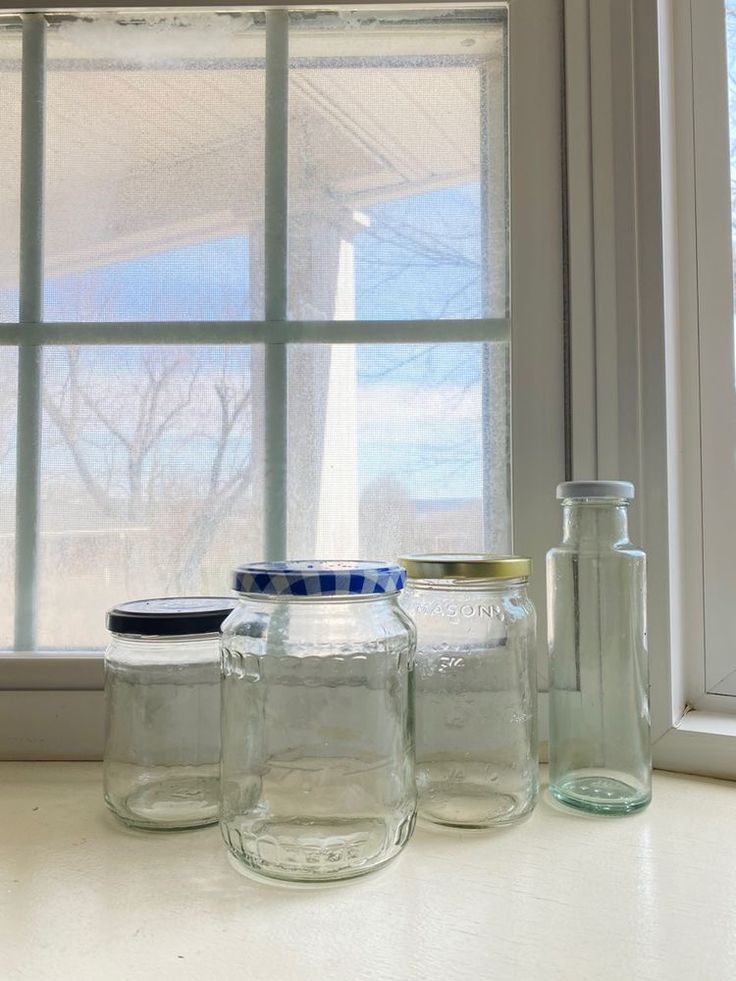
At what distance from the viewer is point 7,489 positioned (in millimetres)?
819

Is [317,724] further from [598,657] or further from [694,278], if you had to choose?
[694,278]

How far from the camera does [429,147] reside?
0.81 meters

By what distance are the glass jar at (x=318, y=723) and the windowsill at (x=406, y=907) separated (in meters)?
0.04

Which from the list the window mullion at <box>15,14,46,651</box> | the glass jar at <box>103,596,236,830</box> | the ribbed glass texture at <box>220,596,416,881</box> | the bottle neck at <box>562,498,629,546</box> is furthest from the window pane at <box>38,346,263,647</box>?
the bottle neck at <box>562,498,629,546</box>

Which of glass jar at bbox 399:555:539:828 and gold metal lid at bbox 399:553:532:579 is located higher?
gold metal lid at bbox 399:553:532:579

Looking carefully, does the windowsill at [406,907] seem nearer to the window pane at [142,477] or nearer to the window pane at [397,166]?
the window pane at [142,477]

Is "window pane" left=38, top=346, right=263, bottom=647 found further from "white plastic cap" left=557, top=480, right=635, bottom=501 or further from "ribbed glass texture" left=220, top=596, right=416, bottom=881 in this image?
"white plastic cap" left=557, top=480, right=635, bottom=501

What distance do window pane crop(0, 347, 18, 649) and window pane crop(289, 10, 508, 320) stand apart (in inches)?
13.9

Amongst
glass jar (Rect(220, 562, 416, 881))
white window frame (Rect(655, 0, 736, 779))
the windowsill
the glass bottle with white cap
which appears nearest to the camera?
the windowsill

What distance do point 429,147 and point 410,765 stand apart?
0.69m

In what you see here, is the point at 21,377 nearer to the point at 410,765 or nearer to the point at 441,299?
the point at 441,299

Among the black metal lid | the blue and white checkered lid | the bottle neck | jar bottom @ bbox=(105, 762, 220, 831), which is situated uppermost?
the bottle neck

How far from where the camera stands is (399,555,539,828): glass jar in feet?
2.03

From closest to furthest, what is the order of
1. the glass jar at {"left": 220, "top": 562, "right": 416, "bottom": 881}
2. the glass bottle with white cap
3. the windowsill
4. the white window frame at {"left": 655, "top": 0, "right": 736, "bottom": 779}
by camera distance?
the windowsill < the glass jar at {"left": 220, "top": 562, "right": 416, "bottom": 881} < the glass bottle with white cap < the white window frame at {"left": 655, "top": 0, "right": 736, "bottom": 779}
